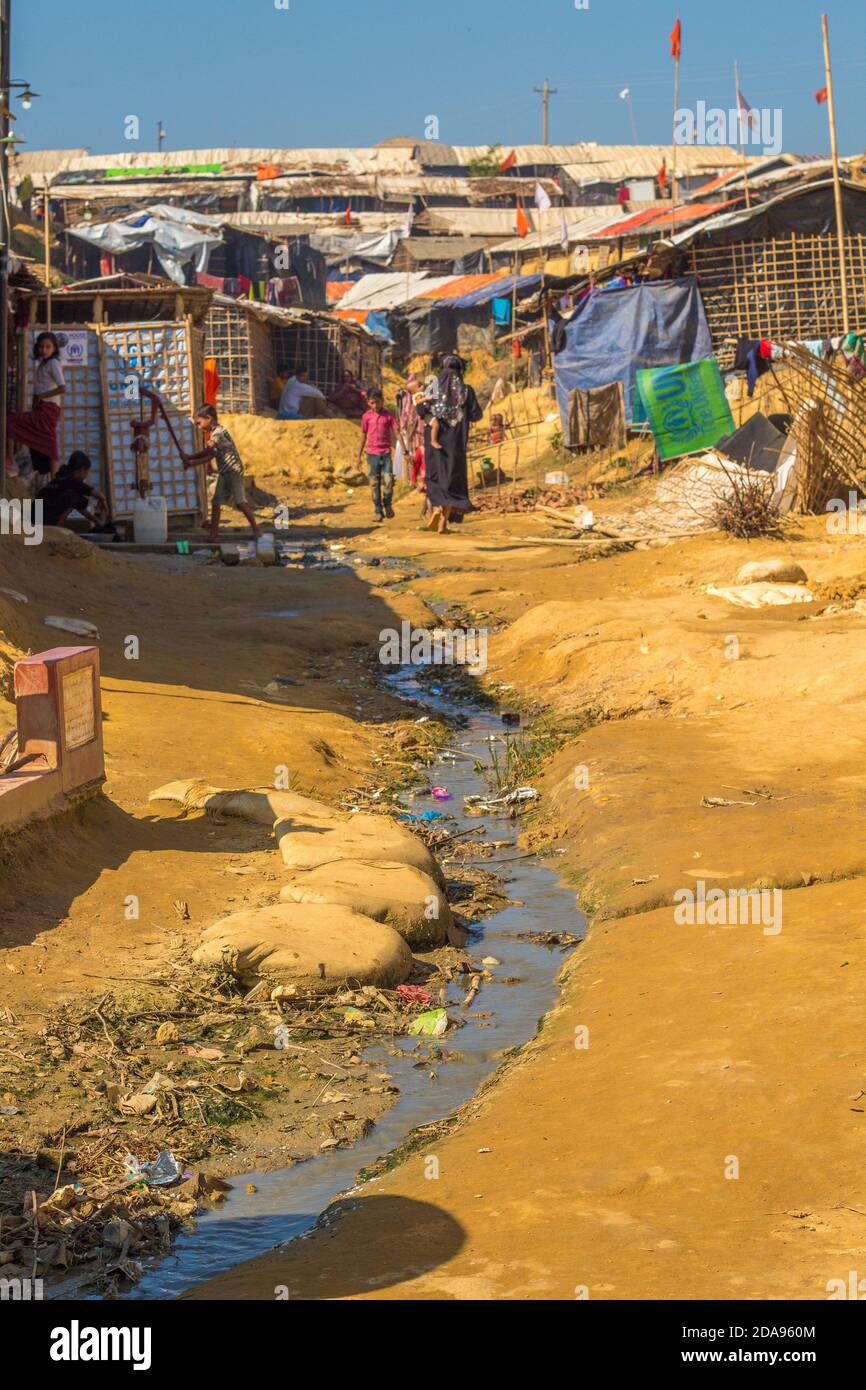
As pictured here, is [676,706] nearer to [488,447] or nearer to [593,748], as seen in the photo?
[593,748]

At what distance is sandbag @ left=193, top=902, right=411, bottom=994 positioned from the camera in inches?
219

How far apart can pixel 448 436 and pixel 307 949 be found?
40.2 feet

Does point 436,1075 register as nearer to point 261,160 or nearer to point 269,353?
point 269,353

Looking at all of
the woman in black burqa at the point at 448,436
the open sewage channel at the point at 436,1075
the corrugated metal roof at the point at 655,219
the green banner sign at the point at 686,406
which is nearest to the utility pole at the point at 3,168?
the open sewage channel at the point at 436,1075

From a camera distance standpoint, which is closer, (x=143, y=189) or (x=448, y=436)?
(x=448, y=436)

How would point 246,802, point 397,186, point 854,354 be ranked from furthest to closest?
point 397,186 < point 854,354 < point 246,802

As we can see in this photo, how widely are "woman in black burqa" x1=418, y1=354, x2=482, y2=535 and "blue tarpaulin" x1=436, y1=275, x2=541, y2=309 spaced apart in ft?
46.9

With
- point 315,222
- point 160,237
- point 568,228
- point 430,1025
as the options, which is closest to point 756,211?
point 568,228

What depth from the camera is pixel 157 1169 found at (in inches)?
170

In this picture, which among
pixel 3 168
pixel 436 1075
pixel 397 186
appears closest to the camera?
pixel 436 1075

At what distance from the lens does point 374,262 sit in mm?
42125

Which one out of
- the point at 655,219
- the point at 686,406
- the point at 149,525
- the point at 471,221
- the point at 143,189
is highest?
the point at 143,189
